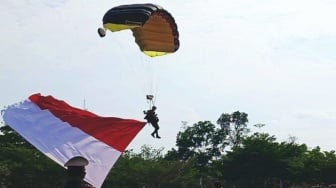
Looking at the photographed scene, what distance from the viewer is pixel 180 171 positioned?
55.4m

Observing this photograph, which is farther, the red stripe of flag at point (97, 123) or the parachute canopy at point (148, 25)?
the parachute canopy at point (148, 25)

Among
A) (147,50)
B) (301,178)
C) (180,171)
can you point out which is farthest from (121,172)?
(147,50)

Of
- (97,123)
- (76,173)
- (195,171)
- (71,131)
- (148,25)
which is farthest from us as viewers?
(195,171)

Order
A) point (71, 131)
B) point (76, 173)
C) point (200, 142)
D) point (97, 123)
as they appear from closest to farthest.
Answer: point (76, 173) < point (71, 131) < point (97, 123) < point (200, 142)

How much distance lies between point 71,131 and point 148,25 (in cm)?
627

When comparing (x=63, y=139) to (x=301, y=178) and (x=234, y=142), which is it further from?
(x=234, y=142)

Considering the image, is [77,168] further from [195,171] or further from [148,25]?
[195,171]

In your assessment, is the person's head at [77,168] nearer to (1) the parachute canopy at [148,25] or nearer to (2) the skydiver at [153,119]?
(1) the parachute canopy at [148,25]

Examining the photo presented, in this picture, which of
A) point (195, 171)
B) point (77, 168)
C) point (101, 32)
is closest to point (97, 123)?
point (101, 32)

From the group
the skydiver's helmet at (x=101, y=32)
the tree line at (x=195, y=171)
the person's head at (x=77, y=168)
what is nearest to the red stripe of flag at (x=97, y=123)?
the skydiver's helmet at (x=101, y=32)

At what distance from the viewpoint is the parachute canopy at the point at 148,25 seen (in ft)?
49.2

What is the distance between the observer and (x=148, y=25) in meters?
16.9

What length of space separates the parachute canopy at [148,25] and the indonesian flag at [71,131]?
130 inches

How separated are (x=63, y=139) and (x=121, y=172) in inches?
1544
